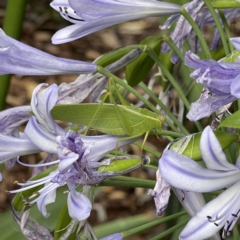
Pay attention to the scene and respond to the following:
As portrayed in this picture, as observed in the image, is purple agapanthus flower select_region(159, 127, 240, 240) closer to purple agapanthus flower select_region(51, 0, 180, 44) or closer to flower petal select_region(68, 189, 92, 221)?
flower petal select_region(68, 189, 92, 221)

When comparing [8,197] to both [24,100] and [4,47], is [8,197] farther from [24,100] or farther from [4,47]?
[4,47]

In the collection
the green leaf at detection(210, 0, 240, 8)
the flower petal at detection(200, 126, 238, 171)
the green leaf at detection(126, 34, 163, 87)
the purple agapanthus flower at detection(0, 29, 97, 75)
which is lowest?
the green leaf at detection(126, 34, 163, 87)

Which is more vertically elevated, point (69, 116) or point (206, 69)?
point (206, 69)

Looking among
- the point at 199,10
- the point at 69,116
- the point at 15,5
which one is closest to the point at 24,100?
the point at 15,5

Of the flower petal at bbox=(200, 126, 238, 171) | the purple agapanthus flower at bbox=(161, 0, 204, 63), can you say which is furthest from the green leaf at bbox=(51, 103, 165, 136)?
the purple agapanthus flower at bbox=(161, 0, 204, 63)

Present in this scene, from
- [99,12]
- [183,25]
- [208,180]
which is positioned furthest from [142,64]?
[208,180]

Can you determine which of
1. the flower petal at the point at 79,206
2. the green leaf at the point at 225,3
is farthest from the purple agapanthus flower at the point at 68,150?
the green leaf at the point at 225,3
